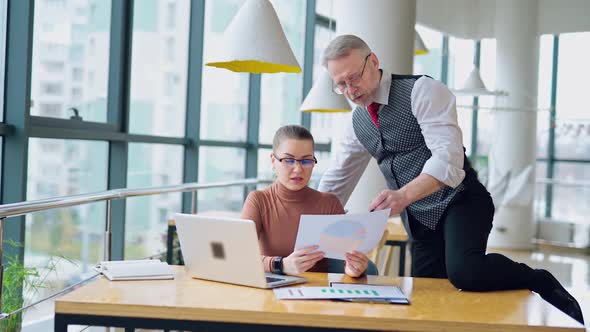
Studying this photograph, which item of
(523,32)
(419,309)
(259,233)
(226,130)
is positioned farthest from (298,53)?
(419,309)

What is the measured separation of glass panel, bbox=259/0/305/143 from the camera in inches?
261

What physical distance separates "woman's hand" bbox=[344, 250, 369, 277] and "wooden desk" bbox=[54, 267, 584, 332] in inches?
8.2

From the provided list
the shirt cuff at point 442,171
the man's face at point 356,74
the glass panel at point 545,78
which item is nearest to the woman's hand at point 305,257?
the shirt cuff at point 442,171

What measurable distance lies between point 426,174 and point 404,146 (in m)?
0.26

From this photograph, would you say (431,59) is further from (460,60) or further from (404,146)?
(404,146)

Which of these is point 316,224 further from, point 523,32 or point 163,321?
point 523,32

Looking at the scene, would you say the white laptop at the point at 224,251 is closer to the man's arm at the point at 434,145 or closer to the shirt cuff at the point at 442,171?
the man's arm at the point at 434,145

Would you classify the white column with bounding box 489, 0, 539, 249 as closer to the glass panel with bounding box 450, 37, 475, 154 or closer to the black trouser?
the glass panel with bounding box 450, 37, 475, 154

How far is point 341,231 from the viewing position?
1.66 m

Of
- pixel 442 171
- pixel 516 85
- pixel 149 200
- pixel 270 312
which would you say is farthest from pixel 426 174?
pixel 516 85

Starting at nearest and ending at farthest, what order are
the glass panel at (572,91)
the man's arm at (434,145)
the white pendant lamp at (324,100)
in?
the man's arm at (434,145), the white pendant lamp at (324,100), the glass panel at (572,91)

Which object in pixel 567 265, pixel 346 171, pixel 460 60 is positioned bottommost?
pixel 567 265

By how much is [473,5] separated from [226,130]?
3.57 meters

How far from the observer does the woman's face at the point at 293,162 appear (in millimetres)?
1996
